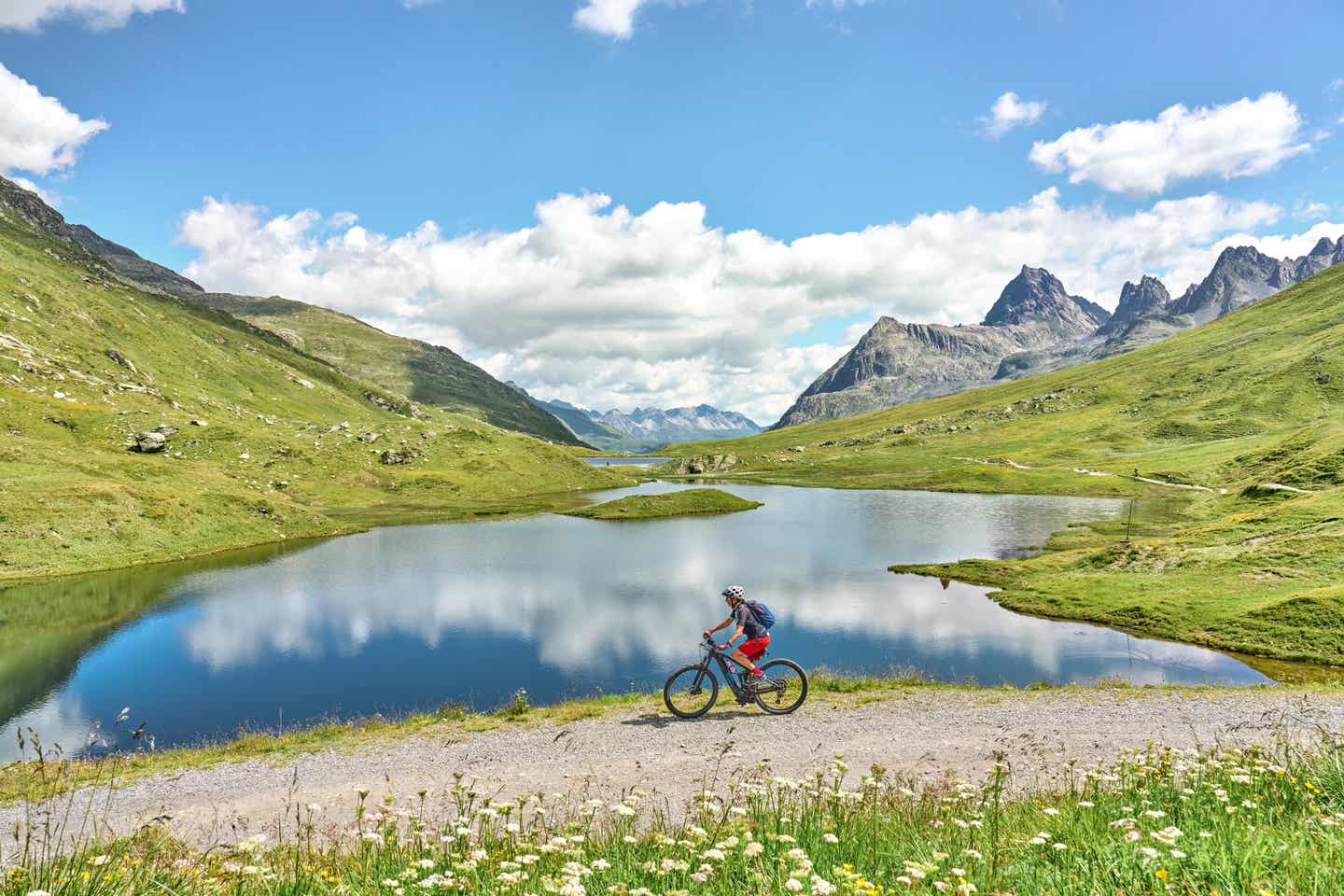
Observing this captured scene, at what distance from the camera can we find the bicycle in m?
25.8

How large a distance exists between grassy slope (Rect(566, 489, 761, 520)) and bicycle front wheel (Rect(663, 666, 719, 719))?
9199 cm

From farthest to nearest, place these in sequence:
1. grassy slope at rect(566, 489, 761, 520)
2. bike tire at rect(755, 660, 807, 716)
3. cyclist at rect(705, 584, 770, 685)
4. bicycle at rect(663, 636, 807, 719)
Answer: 1. grassy slope at rect(566, 489, 761, 520)
2. bike tire at rect(755, 660, 807, 716)
3. bicycle at rect(663, 636, 807, 719)
4. cyclist at rect(705, 584, 770, 685)

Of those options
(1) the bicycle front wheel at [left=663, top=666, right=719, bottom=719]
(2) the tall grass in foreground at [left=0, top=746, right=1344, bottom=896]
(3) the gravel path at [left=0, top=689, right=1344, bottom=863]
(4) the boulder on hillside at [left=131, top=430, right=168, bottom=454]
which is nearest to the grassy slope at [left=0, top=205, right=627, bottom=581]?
(4) the boulder on hillside at [left=131, top=430, right=168, bottom=454]

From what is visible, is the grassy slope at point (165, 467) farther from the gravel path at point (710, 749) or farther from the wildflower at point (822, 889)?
the wildflower at point (822, 889)

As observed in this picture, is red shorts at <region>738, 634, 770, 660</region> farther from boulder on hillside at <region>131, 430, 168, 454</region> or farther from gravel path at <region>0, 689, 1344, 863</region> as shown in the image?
boulder on hillside at <region>131, 430, 168, 454</region>

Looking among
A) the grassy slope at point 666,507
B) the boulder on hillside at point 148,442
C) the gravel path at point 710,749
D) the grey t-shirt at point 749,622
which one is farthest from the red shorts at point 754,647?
the boulder on hillside at point 148,442

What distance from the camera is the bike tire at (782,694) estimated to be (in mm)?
26844

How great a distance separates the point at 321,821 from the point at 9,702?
2878 cm

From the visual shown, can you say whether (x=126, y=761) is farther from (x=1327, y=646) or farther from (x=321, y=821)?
(x=1327, y=646)

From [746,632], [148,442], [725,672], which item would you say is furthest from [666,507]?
[746,632]

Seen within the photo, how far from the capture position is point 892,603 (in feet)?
182

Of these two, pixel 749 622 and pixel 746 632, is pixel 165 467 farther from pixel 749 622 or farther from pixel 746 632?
pixel 749 622

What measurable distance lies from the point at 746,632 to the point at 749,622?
22.9 inches

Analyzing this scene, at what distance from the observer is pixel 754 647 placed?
995 inches
